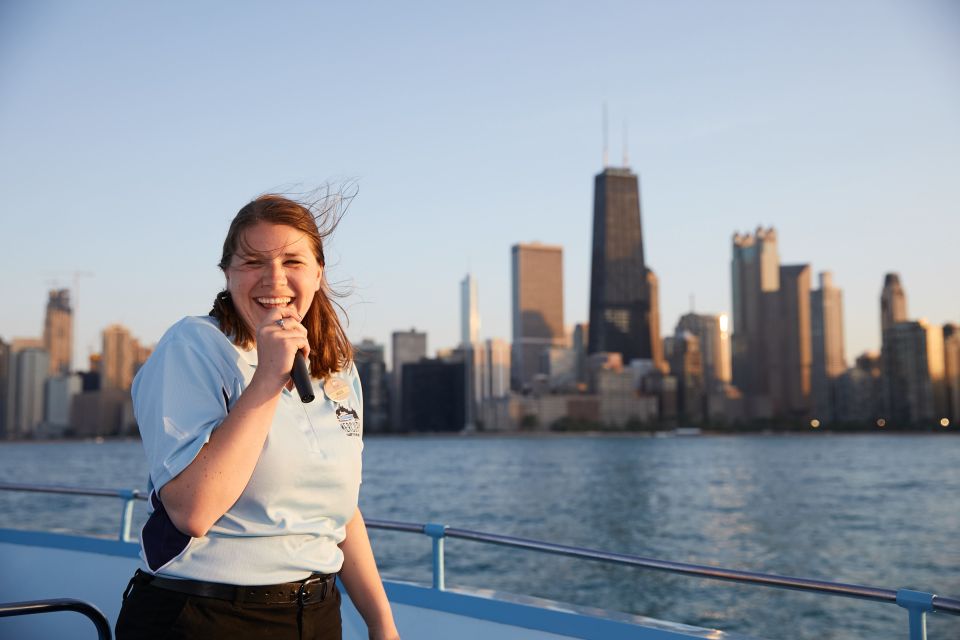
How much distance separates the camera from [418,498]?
37.1 m

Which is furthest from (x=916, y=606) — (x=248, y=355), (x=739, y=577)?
(x=248, y=355)

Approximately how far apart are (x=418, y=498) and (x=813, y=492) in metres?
19.5

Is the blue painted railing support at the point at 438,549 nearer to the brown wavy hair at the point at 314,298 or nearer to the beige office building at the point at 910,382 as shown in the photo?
the brown wavy hair at the point at 314,298

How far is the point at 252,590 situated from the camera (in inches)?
55.3

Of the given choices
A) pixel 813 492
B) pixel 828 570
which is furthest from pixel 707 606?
pixel 813 492

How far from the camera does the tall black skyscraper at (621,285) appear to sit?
129 m

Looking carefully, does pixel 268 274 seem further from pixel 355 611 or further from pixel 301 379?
pixel 355 611

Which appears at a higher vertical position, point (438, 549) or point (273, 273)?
point (273, 273)

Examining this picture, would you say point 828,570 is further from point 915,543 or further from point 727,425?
point 727,425

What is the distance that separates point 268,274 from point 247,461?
34 centimetres

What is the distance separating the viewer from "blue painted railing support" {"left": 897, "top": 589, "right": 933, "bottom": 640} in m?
2.20

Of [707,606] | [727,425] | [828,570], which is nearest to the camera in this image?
[707,606]

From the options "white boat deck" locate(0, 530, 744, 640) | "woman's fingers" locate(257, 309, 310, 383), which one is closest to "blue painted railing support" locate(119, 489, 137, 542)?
"white boat deck" locate(0, 530, 744, 640)

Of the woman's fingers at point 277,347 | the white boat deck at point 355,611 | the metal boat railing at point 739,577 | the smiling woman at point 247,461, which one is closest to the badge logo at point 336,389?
the smiling woman at point 247,461
